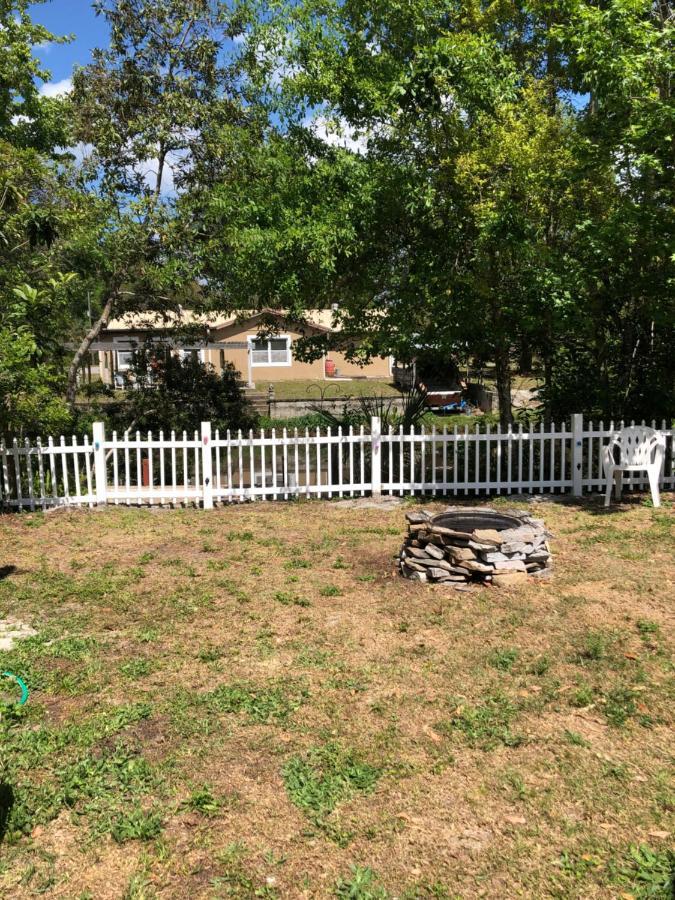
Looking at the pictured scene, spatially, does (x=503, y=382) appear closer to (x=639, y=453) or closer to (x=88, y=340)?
(x=639, y=453)

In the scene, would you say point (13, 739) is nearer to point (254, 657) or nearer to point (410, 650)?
point (254, 657)

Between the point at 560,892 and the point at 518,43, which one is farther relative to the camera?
the point at 518,43

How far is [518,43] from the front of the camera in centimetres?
1797

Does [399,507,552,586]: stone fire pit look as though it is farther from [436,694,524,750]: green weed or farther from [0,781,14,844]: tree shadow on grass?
[0,781,14,844]: tree shadow on grass

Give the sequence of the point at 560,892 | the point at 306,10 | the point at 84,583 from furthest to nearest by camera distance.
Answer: the point at 306,10
the point at 84,583
the point at 560,892

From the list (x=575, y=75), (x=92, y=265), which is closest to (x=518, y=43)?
(x=575, y=75)

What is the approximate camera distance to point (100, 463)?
998 cm

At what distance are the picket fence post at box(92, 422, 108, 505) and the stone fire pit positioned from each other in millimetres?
5124

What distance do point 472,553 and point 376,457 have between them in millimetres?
4072

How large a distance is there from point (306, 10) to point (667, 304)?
7.04 metres

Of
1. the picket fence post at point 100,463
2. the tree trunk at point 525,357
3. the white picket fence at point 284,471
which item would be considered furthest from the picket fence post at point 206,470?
the tree trunk at point 525,357

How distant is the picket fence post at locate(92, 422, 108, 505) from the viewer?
9.86 metres

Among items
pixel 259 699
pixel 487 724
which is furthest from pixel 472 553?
pixel 259 699

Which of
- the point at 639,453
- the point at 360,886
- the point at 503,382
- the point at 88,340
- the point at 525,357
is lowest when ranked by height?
the point at 360,886
